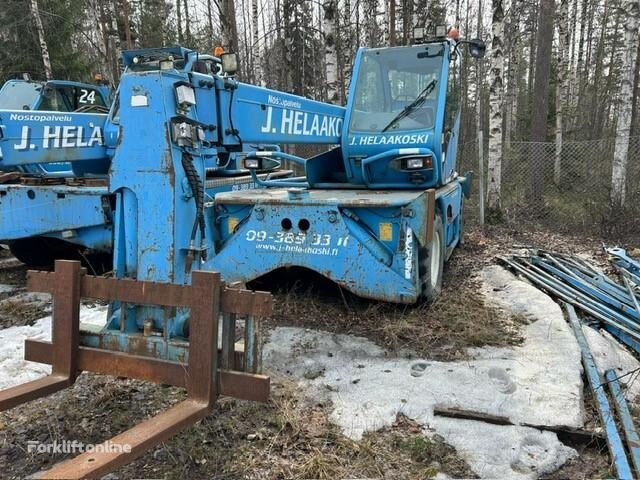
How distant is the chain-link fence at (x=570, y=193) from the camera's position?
31.4 ft

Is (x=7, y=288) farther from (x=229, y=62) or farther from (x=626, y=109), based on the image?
(x=626, y=109)

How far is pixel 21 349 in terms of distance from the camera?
4344 mm

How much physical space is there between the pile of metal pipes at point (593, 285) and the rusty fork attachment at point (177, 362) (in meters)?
3.70

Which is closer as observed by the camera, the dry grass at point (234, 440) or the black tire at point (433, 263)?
the dry grass at point (234, 440)

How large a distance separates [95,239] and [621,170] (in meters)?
9.31

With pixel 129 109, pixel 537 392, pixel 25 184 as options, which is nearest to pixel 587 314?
pixel 537 392

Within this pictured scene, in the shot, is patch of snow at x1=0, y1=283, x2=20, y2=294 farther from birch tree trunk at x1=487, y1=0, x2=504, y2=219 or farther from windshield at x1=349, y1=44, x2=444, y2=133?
birch tree trunk at x1=487, y1=0, x2=504, y2=219

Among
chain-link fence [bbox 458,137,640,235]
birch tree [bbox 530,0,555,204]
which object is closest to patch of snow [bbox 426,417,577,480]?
chain-link fence [bbox 458,137,640,235]

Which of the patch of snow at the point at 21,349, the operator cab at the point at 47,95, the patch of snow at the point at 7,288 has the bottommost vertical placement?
the patch of snow at the point at 21,349

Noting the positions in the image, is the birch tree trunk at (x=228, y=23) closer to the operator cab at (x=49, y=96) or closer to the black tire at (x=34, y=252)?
the operator cab at (x=49, y=96)

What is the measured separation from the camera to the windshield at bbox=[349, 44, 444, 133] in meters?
5.74

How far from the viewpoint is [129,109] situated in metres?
2.78

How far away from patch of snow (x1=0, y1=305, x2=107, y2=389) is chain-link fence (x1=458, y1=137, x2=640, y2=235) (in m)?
7.79

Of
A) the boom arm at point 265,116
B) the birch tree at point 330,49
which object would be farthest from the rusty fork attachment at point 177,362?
the birch tree at point 330,49
